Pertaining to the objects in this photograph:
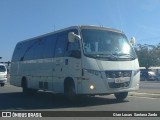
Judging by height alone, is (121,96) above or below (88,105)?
above

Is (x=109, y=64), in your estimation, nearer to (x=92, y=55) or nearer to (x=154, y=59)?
(x=92, y=55)

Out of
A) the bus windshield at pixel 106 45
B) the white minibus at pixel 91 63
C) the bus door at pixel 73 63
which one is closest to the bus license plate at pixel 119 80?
the white minibus at pixel 91 63

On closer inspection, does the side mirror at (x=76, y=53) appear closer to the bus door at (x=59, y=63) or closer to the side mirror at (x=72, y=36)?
the side mirror at (x=72, y=36)

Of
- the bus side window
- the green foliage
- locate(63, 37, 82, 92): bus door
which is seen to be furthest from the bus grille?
the green foliage

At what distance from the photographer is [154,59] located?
93812 millimetres

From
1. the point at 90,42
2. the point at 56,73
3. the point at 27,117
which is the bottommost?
the point at 27,117

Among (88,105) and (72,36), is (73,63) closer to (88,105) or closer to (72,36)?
(72,36)

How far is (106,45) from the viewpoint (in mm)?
15023

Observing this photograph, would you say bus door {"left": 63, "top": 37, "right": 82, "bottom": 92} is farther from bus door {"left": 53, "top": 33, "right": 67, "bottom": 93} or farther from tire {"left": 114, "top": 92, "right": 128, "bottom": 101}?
tire {"left": 114, "top": 92, "right": 128, "bottom": 101}

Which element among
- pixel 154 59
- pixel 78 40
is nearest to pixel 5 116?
pixel 78 40

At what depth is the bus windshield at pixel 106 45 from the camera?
14.6 metres

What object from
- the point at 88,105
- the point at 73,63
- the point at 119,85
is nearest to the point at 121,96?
the point at 119,85

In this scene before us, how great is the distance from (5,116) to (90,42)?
203 inches

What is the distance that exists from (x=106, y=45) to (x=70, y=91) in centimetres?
230
